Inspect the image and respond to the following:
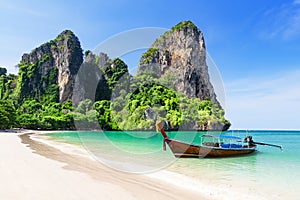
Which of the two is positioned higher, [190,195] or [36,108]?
[36,108]

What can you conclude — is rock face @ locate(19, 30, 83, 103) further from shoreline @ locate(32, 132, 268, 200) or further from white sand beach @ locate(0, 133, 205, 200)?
shoreline @ locate(32, 132, 268, 200)

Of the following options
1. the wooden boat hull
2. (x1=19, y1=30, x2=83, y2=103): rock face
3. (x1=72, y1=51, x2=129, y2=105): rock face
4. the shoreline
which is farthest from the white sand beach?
(x1=19, y1=30, x2=83, y2=103): rock face

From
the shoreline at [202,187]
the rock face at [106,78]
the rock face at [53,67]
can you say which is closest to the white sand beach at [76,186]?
the shoreline at [202,187]

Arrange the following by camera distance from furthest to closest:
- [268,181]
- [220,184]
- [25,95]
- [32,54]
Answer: [32,54], [25,95], [268,181], [220,184]

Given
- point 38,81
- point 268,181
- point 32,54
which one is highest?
point 32,54

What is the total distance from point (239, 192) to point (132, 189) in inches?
124

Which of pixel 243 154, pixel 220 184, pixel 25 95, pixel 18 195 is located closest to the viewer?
pixel 18 195

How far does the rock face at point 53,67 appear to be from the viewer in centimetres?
8675

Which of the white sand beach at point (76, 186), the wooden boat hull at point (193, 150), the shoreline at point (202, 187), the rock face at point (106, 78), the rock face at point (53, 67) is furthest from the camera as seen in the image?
the rock face at point (53, 67)

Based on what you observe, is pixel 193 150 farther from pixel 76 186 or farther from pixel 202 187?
pixel 76 186

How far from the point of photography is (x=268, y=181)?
9.30m

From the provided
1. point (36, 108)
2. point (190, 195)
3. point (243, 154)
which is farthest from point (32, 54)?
point (190, 195)

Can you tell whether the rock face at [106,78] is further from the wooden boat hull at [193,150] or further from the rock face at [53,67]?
the rock face at [53,67]

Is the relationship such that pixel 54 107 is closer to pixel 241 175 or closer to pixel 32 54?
pixel 32 54
